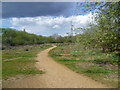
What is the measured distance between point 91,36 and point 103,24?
5.41 ft

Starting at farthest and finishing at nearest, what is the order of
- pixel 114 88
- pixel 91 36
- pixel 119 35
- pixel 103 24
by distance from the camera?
pixel 91 36 < pixel 103 24 < pixel 119 35 < pixel 114 88

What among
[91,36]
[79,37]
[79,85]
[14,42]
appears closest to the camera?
[79,85]

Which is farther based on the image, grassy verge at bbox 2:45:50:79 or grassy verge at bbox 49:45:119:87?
grassy verge at bbox 2:45:50:79

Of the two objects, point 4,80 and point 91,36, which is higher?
point 91,36

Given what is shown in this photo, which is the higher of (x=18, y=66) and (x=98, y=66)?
(x=98, y=66)

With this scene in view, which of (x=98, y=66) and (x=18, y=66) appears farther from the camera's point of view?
(x=18, y=66)

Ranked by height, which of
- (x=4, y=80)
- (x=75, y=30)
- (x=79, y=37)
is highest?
(x=75, y=30)

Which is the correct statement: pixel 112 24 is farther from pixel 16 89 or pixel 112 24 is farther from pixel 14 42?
pixel 14 42

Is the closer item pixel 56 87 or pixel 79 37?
pixel 56 87

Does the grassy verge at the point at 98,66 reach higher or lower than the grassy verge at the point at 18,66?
higher

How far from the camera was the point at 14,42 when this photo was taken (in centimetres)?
4288

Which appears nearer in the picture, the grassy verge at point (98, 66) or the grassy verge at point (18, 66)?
the grassy verge at point (98, 66)

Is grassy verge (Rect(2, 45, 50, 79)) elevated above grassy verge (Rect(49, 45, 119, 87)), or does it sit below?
below

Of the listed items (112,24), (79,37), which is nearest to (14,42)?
(79,37)
